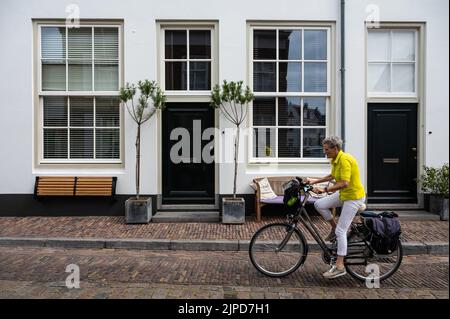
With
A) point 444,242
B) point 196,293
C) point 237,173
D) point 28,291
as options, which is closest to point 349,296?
point 196,293

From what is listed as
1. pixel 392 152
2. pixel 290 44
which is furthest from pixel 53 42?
pixel 392 152

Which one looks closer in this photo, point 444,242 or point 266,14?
point 444,242

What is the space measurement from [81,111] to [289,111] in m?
4.56

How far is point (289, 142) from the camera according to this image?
9.96 meters

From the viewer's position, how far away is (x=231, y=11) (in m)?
9.54

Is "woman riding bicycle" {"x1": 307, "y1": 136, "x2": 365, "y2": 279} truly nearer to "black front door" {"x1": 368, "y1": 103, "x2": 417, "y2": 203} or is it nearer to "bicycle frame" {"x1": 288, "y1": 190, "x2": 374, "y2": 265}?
"bicycle frame" {"x1": 288, "y1": 190, "x2": 374, "y2": 265}

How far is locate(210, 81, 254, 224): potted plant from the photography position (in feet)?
28.9

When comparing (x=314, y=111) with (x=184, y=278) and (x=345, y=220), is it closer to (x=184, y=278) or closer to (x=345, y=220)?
(x=345, y=220)

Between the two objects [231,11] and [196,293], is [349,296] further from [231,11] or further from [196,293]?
[231,11]

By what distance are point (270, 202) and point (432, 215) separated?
11.2 ft

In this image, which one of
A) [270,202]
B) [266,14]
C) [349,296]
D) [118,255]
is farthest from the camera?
[266,14]

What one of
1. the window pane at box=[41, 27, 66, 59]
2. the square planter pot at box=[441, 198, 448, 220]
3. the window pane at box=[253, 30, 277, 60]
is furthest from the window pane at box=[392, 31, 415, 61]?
the window pane at box=[41, 27, 66, 59]

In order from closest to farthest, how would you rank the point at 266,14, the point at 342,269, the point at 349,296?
the point at 349,296 → the point at 342,269 → the point at 266,14

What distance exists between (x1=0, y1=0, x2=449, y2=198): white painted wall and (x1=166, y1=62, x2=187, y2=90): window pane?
14.9 inches
